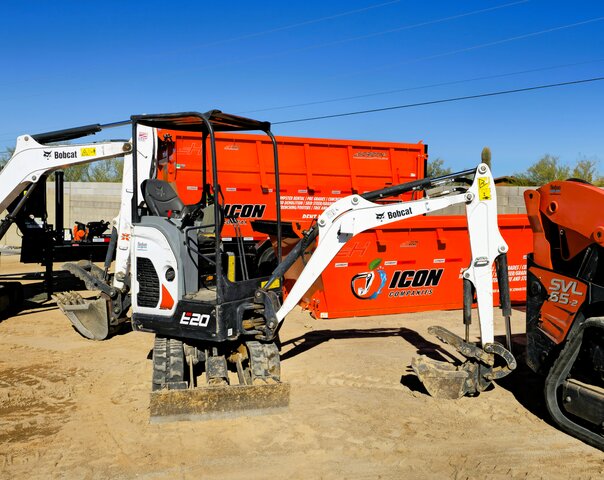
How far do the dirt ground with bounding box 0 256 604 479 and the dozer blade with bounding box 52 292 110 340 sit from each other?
63 centimetres

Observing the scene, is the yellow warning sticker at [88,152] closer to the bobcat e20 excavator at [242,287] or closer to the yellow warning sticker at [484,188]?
the bobcat e20 excavator at [242,287]

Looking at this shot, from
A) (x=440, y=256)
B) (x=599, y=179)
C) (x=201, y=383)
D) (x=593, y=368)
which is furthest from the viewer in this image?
(x=599, y=179)

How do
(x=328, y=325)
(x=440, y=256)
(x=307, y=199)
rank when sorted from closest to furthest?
1. (x=328, y=325)
2. (x=440, y=256)
3. (x=307, y=199)

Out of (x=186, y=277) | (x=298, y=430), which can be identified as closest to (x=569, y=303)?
(x=298, y=430)

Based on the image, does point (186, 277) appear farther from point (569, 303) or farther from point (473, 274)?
point (569, 303)

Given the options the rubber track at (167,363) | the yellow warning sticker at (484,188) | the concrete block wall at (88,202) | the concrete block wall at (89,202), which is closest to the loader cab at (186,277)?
the rubber track at (167,363)

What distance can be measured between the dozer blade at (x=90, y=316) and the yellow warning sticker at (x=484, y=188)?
16.4 feet

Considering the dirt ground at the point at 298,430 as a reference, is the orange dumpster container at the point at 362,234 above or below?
above

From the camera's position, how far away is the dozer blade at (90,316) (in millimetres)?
8117

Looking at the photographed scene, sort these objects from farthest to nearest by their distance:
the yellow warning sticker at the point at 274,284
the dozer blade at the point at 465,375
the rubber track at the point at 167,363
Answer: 1. the yellow warning sticker at the point at 274,284
2. the dozer blade at the point at 465,375
3. the rubber track at the point at 167,363

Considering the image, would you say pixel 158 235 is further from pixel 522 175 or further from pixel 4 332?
pixel 522 175

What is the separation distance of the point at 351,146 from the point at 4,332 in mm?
7499

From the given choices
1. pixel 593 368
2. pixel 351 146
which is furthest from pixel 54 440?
pixel 351 146

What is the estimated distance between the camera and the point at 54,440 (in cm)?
487
